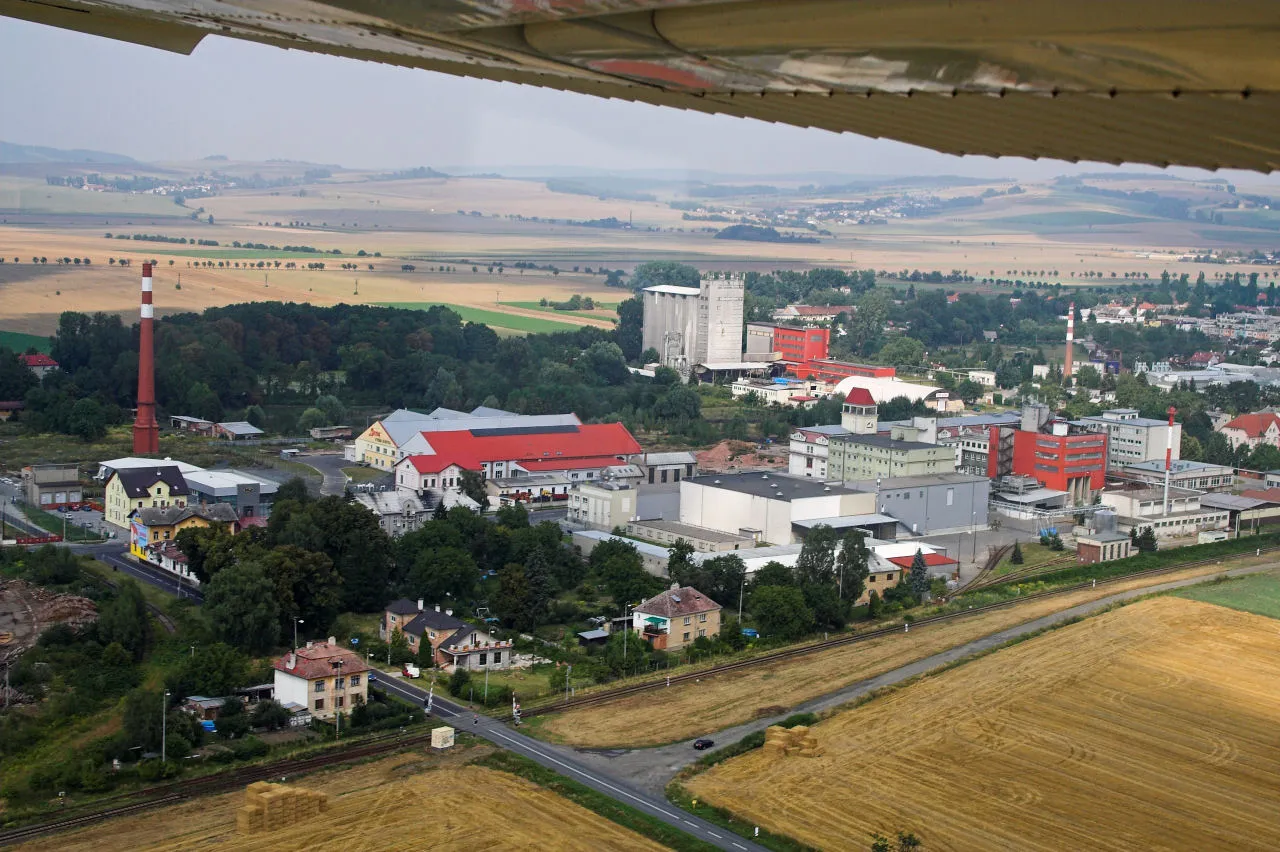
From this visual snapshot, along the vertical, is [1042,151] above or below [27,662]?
above

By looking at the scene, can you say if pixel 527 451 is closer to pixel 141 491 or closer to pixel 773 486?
pixel 773 486

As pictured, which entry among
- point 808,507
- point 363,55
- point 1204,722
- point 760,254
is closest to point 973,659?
point 1204,722

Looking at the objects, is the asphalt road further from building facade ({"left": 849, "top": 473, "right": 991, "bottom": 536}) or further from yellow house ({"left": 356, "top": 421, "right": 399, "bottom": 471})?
building facade ({"left": 849, "top": 473, "right": 991, "bottom": 536})

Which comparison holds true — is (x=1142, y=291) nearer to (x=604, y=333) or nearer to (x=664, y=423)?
(x=604, y=333)

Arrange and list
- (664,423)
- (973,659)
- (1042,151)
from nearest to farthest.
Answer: (1042,151) < (973,659) < (664,423)

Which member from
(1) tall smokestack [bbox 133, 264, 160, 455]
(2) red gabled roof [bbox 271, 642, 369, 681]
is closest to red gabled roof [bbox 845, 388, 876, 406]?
(1) tall smokestack [bbox 133, 264, 160, 455]

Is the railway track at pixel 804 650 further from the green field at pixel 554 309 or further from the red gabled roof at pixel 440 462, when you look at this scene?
the green field at pixel 554 309
